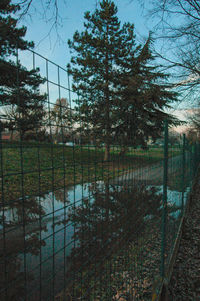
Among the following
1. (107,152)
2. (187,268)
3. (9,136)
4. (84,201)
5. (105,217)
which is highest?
(9,136)

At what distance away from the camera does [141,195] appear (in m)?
2.60

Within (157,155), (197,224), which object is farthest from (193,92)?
(157,155)

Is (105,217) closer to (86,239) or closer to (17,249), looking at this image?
(86,239)

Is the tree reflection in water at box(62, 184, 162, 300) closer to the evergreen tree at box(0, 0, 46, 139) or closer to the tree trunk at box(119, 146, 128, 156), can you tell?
the tree trunk at box(119, 146, 128, 156)

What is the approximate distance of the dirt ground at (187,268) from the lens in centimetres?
265

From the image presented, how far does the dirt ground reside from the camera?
265cm

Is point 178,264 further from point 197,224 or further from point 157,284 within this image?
point 197,224

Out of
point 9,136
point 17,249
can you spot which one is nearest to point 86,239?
point 17,249

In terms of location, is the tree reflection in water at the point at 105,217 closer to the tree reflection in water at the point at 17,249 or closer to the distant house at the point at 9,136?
the tree reflection in water at the point at 17,249

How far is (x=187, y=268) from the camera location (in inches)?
125

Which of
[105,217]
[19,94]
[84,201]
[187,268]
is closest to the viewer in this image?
[19,94]

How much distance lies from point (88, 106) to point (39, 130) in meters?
0.74

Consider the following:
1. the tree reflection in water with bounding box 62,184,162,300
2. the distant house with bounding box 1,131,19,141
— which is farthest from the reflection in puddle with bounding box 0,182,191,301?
the distant house with bounding box 1,131,19,141

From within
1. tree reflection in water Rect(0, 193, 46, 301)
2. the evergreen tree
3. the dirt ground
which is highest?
the evergreen tree
